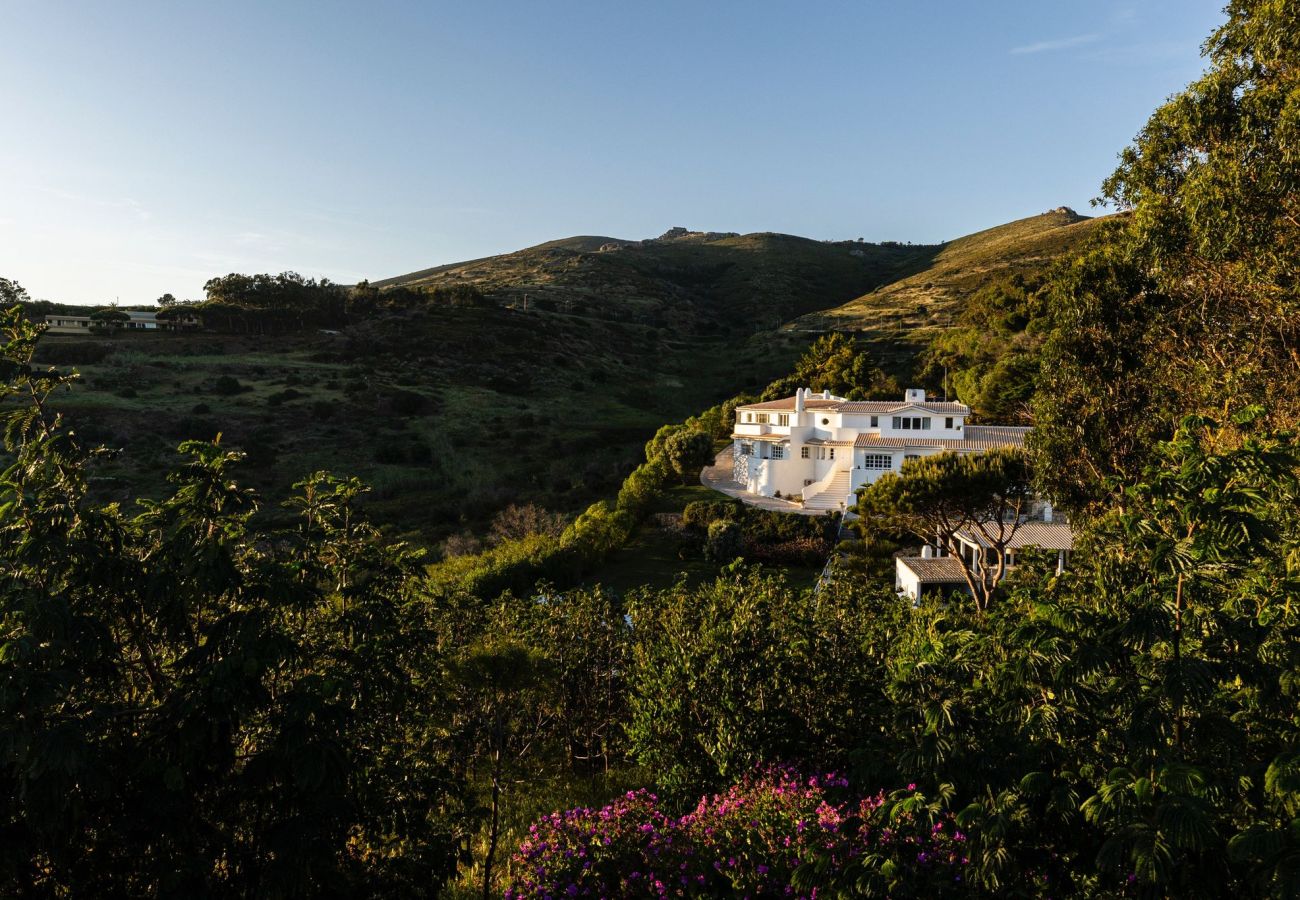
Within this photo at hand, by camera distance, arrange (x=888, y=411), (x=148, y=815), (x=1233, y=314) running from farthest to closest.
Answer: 1. (x=888, y=411)
2. (x=1233, y=314)
3. (x=148, y=815)

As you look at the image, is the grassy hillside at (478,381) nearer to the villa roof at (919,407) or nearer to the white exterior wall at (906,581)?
the villa roof at (919,407)

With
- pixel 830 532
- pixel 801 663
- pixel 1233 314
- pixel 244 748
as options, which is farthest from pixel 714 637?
pixel 830 532

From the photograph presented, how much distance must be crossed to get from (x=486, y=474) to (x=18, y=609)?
42064 millimetres

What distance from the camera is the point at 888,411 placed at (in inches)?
1587

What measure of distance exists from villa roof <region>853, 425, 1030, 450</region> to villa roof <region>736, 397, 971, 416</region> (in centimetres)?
142

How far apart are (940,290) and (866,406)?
78.9 meters

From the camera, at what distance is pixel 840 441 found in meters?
41.1

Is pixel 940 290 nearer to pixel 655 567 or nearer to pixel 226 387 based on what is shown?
pixel 655 567

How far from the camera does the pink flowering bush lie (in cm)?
469

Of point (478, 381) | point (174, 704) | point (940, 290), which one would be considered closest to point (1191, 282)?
point (174, 704)

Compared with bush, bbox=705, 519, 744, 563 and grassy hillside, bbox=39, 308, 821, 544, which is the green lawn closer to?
bush, bbox=705, 519, 744, 563

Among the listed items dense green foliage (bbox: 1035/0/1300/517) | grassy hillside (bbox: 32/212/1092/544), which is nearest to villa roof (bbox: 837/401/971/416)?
grassy hillside (bbox: 32/212/1092/544)

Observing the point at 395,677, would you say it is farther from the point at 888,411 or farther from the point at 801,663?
the point at 888,411

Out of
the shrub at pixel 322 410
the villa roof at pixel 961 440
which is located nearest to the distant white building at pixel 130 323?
the shrub at pixel 322 410
